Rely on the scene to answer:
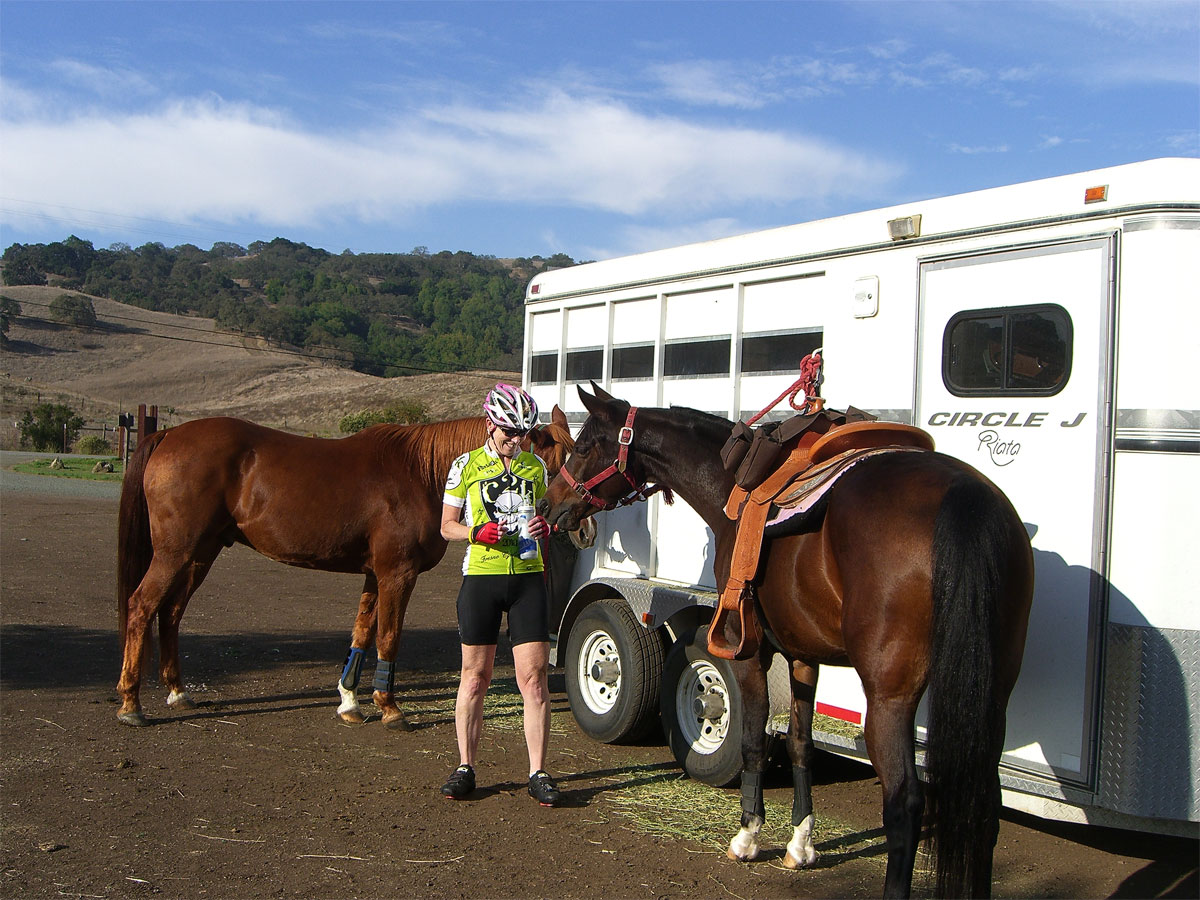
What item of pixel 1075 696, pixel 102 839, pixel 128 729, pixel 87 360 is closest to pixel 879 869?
pixel 1075 696

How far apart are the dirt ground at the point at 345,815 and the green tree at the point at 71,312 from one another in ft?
252

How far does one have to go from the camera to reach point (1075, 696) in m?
3.94

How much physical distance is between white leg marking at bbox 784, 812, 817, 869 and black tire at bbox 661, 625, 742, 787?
81 cm

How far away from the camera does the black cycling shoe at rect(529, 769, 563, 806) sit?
484 centimetres

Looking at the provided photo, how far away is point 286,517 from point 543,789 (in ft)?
9.50

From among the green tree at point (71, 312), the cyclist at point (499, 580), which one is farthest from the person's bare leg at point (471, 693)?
the green tree at point (71, 312)

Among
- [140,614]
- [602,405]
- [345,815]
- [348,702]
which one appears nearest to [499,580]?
[602,405]

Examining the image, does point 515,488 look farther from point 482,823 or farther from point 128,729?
point 128,729

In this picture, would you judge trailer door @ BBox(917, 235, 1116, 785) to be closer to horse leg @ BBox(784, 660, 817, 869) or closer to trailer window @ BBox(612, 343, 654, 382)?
horse leg @ BBox(784, 660, 817, 869)

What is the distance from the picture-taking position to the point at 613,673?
6.16 metres

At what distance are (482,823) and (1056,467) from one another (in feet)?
10.4

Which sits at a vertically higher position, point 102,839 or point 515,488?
point 515,488

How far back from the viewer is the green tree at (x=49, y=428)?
4038 centimetres

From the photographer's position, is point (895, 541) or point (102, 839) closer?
point (895, 541)
